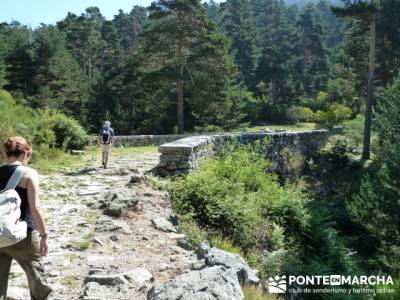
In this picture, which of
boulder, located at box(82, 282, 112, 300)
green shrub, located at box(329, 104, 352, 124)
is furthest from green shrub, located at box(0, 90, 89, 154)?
green shrub, located at box(329, 104, 352, 124)

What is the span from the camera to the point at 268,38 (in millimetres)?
73188

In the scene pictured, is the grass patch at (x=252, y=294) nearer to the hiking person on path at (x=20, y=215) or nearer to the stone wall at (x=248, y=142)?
the hiking person on path at (x=20, y=215)

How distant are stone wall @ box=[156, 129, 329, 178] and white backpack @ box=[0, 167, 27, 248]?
659 cm

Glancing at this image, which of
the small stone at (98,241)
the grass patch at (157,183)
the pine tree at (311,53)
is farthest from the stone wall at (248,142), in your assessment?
the pine tree at (311,53)

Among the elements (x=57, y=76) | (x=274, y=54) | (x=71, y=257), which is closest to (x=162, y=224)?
(x=71, y=257)

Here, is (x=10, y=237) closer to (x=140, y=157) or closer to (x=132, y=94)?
(x=140, y=157)

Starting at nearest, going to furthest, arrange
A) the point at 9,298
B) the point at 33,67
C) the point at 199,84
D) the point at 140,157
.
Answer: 1. the point at 9,298
2. the point at 140,157
3. the point at 199,84
4. the point at 33,67

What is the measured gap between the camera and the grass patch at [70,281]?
203 inches

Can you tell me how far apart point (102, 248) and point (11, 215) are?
259 centimetres

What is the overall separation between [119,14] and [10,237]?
69.6 meters

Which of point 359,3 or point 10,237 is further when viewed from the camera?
point 359,3

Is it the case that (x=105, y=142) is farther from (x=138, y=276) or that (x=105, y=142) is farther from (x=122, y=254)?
(x=138, y=276)

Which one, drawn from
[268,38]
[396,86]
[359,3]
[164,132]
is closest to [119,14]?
[268,38]

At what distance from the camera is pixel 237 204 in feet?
27.0
